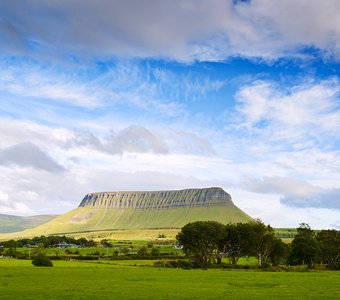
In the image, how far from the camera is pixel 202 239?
5374 inches

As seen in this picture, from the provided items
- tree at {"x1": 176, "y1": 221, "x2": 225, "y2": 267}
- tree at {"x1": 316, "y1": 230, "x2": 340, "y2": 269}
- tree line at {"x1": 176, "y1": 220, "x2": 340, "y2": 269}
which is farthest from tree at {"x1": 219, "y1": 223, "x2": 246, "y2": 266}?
tree at {"x1": 316, "y1": 230, "x2": 340, "y2": 269}

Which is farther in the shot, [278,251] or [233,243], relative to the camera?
[278,251]

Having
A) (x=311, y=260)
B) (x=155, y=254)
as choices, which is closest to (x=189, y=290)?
(x=311, y=260)

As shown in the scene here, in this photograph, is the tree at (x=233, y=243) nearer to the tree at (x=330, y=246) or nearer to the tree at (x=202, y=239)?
the tree at (x=202, y=239)

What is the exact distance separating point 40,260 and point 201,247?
47.5 metres

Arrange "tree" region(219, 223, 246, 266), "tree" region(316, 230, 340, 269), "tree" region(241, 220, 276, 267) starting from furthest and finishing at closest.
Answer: "tree" region(316, 230, 340, 269), "tree" region(219, 223, 246, 266), "tree" region(241, 220, 276, 267)

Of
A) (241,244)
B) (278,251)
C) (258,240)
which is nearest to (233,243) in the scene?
(241,244)

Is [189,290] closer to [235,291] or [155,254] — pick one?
[235,291]

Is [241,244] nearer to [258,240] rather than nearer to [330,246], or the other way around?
[258,240]

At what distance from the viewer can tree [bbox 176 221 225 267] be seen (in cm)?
13650

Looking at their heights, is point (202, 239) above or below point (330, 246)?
above

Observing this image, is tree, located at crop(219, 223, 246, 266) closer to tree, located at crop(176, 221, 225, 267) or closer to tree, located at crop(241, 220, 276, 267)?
tree, located at crop(241, 220, 276, 267)

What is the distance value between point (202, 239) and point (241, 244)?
12.7m

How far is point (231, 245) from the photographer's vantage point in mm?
142500
